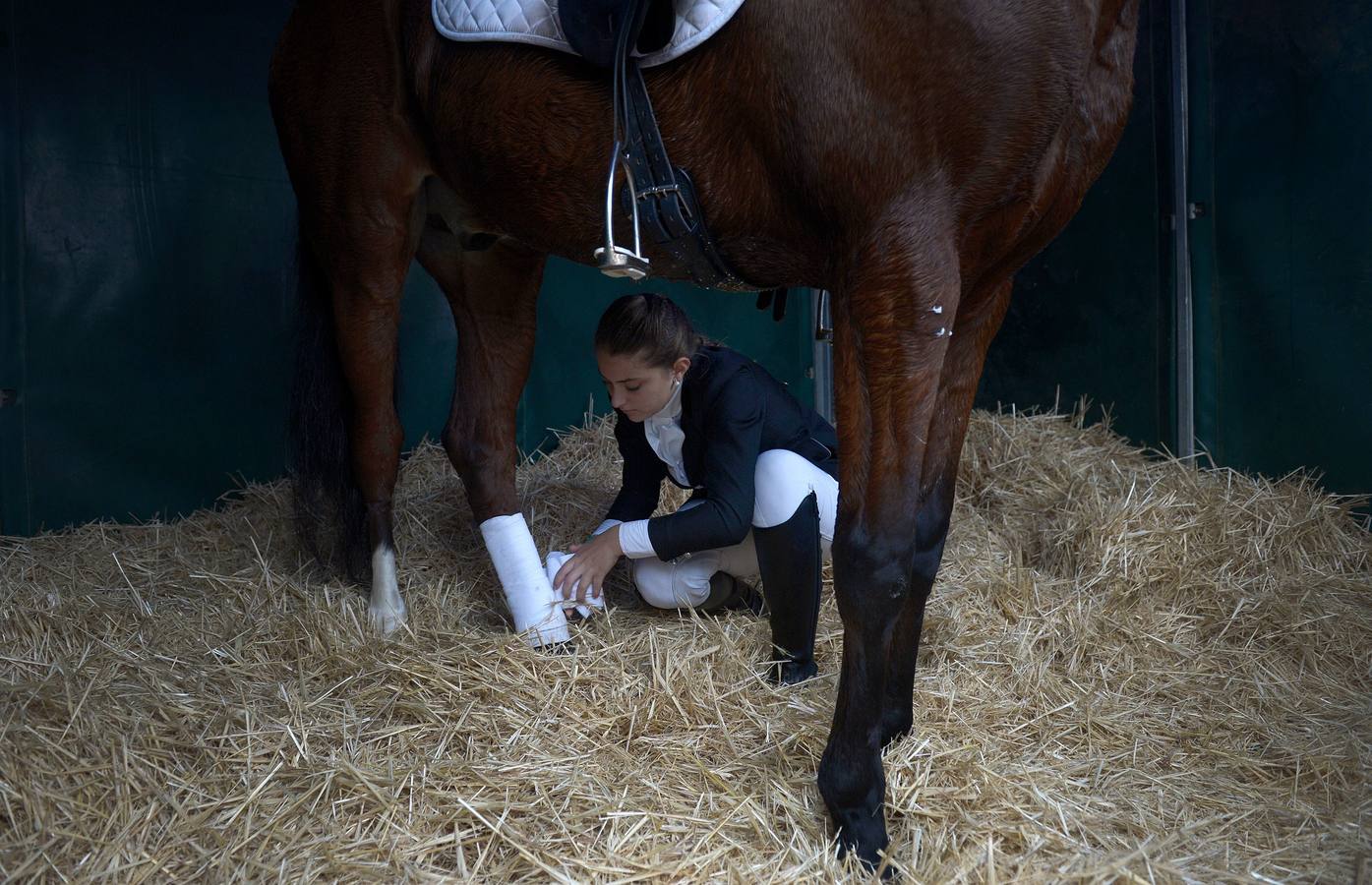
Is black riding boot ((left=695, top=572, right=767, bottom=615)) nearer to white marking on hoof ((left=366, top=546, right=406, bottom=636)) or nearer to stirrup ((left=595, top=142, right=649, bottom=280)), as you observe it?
white marking on hoof ((left=366, top=546, right=406, bottom=636))

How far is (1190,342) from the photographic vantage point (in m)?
3.42

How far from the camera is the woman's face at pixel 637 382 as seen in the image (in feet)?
6.85

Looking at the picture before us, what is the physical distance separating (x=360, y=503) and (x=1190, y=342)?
2.70 metres

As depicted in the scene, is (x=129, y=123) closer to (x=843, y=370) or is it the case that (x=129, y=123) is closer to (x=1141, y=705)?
(x=843, y=370)

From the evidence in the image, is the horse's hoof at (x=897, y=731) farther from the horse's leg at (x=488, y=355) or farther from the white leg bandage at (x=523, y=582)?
the horse's leg at (x=488, y=355)

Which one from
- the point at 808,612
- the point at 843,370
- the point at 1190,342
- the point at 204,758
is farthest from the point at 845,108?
the point at 1190,342

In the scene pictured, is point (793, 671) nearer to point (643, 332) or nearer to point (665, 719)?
point (665, 719)

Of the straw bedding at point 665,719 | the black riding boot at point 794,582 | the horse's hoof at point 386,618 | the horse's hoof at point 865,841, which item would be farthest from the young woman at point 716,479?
the horse's hoof at point 865,841

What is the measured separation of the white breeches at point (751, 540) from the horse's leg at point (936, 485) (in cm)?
31

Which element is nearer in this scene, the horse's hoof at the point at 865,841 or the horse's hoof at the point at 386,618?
the horse's hoof at the point at 865,841

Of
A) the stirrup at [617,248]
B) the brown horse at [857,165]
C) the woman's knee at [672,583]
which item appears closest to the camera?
the brown horse at [857,165]

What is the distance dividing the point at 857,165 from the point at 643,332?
2.33 feet

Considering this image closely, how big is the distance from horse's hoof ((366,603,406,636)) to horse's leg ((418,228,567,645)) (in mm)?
260

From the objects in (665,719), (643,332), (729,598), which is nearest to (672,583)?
(729,598)
